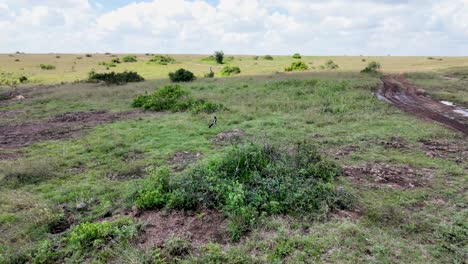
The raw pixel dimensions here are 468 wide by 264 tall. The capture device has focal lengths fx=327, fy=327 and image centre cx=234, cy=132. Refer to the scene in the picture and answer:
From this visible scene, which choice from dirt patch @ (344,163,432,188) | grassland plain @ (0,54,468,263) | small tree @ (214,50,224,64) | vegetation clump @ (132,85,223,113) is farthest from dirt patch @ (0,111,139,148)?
small tree @ (214,50,224,64)

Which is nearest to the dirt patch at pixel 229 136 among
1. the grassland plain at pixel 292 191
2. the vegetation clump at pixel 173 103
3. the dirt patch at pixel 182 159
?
the grassland plain at pixel 292 191

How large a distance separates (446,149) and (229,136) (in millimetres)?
5790

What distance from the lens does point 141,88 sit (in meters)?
21.2

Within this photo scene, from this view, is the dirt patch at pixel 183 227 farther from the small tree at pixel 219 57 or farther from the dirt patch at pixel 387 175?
the small tree at pixel 219 57

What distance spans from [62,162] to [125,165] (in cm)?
174

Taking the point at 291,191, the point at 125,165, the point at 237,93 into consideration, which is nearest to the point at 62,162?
the point at 125,165

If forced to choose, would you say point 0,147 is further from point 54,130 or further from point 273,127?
point 273,127

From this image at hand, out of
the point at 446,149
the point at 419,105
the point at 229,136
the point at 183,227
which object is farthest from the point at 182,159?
the point at 419,105

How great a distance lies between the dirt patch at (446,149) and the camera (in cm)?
780

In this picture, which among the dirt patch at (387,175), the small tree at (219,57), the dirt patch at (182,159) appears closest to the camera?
the dirt patch at (387,175)

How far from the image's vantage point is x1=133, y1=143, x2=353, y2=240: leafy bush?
16.3 feet

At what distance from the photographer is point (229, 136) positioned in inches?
390

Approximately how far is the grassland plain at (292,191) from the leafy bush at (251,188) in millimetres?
216

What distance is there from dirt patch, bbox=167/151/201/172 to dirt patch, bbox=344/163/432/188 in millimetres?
3506
